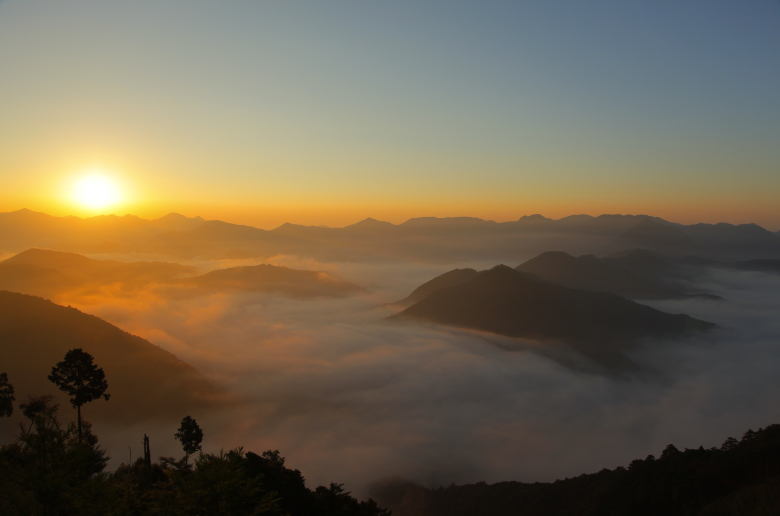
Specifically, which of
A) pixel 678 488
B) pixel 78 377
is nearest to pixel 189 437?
pixel 78 377

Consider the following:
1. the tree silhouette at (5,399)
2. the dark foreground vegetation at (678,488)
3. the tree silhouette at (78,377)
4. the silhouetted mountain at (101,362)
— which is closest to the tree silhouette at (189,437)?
the tree silhouette at (78,377)

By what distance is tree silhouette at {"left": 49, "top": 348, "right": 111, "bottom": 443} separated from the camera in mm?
41375

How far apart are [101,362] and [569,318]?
179 m

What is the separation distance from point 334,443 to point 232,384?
44365 mm

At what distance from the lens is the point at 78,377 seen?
4194cm

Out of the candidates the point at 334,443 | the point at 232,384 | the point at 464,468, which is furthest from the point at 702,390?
the point at 232,384

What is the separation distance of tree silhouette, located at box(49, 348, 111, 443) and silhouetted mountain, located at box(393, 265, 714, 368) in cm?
17126

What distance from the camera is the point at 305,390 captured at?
144500mm

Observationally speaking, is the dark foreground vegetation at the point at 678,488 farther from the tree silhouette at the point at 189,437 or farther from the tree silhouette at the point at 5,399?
the tree silhouette at the point at 5,399

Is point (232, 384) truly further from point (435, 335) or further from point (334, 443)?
point (435, 335)

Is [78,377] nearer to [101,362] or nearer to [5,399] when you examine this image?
[5,399]

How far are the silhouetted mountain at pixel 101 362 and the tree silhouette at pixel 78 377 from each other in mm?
68046

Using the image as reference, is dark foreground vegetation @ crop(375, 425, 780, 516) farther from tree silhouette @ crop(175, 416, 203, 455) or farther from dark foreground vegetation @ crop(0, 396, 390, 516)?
dark foreground vegetation @ crop(0, 396, 390, 516)

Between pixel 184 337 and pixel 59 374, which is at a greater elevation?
pixel 59 374
